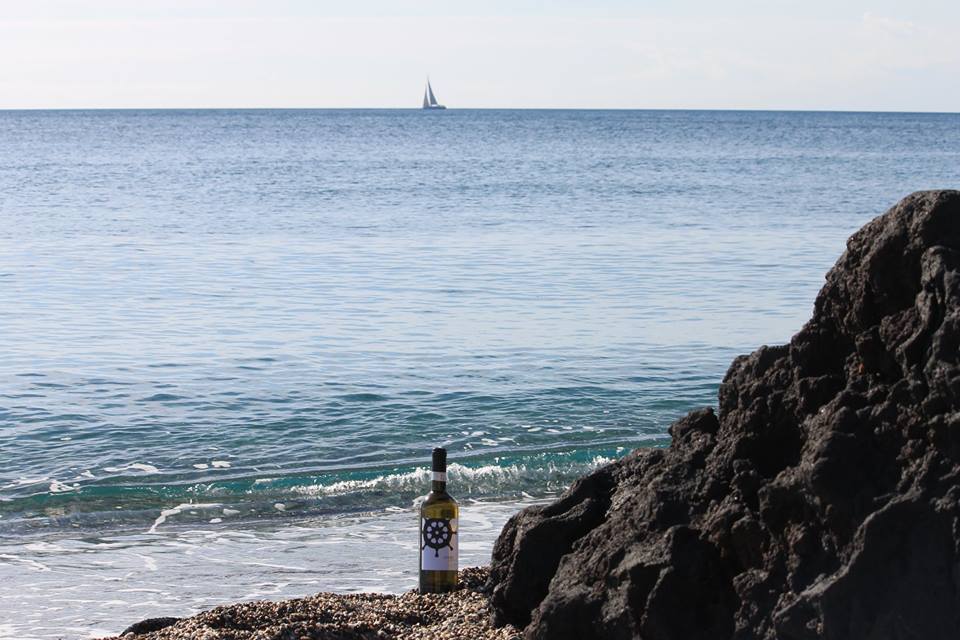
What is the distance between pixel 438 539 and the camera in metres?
5.73

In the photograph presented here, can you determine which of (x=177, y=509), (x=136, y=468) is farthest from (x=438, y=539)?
(x=136, y=468)

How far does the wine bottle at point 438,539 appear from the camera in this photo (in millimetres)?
5703

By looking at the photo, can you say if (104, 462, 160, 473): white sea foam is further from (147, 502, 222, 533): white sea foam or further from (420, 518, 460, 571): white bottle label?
(420, 518, 460, 571): white bottle label

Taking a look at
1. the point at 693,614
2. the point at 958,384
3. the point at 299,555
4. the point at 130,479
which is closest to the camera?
the point at 958,384

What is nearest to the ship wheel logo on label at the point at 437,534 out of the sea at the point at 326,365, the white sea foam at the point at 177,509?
the sea at the point at 326,365

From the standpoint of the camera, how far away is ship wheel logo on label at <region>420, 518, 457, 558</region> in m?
5.72

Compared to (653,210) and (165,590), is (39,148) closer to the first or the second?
(653,210)

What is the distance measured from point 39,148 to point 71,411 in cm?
7475

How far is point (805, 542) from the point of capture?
3.87 meters

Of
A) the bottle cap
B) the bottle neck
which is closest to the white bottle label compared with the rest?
the bottle neck

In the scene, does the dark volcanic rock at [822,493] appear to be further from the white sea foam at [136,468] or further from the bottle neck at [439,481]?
the white sea foam at [136,468]

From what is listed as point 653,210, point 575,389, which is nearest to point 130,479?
point 575,389

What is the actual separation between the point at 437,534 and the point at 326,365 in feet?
30.7

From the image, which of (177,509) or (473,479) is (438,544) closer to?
(177,509)
